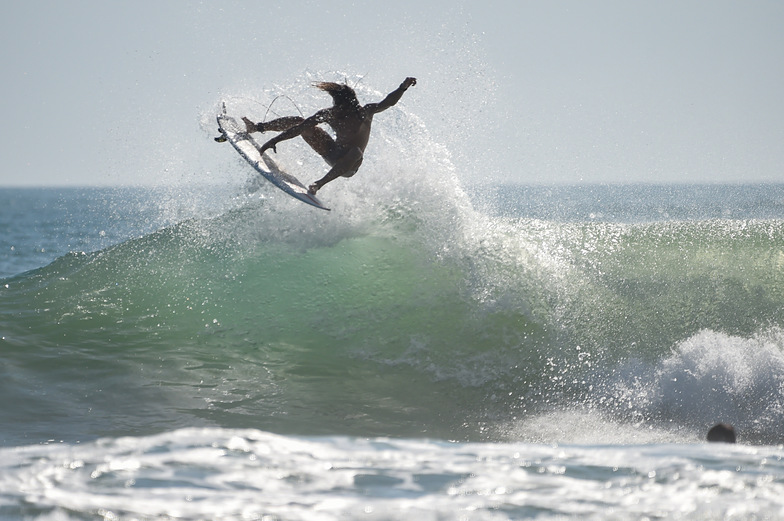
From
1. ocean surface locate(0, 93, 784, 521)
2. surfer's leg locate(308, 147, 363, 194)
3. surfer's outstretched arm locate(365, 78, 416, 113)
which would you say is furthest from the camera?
surfer's leg locate(308, 147, 363, 194)

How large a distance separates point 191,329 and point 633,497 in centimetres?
505

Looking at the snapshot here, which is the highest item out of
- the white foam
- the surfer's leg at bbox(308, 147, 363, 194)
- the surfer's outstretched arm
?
the surfer's outstretched arm

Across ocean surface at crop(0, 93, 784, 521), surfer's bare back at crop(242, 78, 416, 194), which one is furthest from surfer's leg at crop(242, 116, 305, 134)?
ocean surface at crop(0, 93, 784, 521)

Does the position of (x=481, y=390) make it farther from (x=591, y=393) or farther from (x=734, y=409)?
(x=734, y=409)

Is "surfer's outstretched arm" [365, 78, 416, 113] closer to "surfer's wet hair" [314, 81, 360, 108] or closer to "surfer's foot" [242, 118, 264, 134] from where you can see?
"surfer's wet hair" [314, 81, 360, 108]

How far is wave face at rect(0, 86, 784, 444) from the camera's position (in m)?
5.68

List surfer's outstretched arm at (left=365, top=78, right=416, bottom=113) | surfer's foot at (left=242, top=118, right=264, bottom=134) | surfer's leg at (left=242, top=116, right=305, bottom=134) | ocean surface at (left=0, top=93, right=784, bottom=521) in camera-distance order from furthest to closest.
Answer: surfer's foot at (left=242, top=118, right=264, bottom=134) < surfer's leg at (left=242, top=116, right=305, bottom=134) < surfer's outstretched arm at (left=365, top=78, right=416, bottom=113) < ocean surface at (left=0, top=93, right=784, bottom=521)

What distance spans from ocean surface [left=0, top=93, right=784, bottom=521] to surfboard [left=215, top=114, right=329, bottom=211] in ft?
3.78

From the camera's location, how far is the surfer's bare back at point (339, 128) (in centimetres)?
691

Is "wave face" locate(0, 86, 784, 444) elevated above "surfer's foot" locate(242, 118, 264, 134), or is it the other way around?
"surfer's foot" locate(242, 118, 264, 134)

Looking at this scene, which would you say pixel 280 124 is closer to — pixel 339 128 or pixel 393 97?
pixel 339 128

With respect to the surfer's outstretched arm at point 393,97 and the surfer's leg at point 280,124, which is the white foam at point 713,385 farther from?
the surfer's leg at point 280,124

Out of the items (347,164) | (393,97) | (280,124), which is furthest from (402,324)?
(280,124)

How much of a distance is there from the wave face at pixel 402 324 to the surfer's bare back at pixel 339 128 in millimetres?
1518
